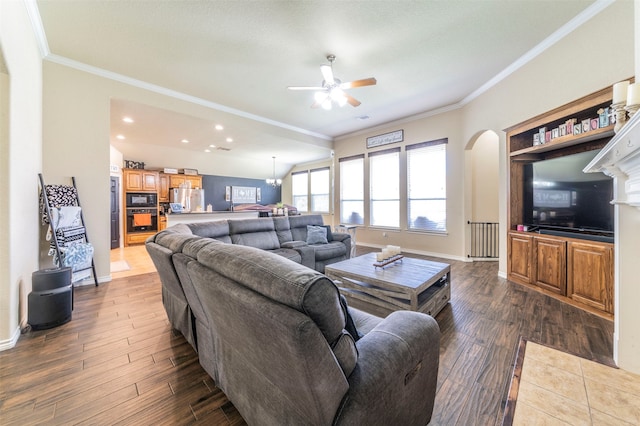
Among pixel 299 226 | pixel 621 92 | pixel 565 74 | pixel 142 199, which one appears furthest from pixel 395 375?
pixel 142 199

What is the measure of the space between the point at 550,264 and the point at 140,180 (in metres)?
9.10

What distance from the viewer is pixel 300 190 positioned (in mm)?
10117

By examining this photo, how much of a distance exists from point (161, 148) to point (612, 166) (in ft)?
27.9

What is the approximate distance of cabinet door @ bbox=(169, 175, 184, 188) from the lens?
773cm

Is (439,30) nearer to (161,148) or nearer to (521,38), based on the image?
(521,38)

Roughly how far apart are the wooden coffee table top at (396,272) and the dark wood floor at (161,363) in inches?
17.8

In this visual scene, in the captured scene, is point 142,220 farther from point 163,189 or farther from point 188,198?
point 188,198

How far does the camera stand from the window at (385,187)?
605cm

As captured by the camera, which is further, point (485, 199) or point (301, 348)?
point (485, 199)

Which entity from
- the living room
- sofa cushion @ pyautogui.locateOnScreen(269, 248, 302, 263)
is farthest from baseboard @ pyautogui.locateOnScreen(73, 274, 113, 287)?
sofa cushion @ pyautogui.locateOnScreen(269, 248, 302, 263)

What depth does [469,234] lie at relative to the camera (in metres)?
4.91

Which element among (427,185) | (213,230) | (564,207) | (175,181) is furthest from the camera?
(175,181)

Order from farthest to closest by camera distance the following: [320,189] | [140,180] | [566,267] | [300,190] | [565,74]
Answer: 1. [300,190]
2. [320,189]
3. [140,180]
4. [566,267]
5. [565,74]

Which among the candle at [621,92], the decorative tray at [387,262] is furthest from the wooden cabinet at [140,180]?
the candle at [621,92]
